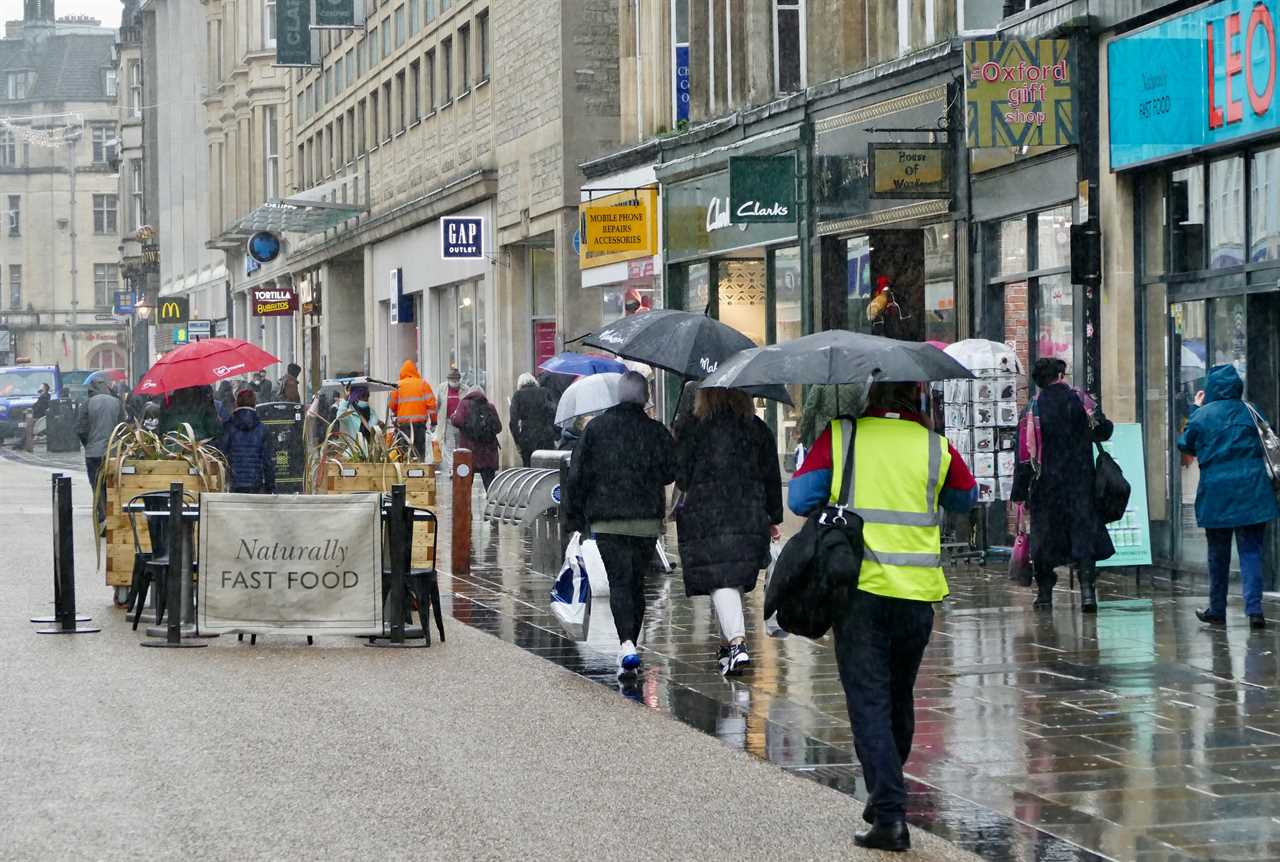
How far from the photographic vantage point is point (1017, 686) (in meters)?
11.5

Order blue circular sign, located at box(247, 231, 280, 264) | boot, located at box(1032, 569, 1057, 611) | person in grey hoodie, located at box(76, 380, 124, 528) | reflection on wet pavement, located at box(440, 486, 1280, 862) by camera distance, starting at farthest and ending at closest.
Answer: blue circular sign, located at box(247, 231, 280, 264) < person in grey hoodie, located at box(76, 380, 124, 528) < boot, located at box(1032, 569, 1057, 611) < reflection on wet pavement, located at box(440, 486, 1280, 862)

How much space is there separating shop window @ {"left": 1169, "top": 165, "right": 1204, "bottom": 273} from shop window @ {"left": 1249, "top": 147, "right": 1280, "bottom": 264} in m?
0.86

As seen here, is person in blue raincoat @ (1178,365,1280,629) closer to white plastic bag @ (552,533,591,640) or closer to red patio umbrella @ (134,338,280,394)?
white plastic bag @ (552,533,591,640)

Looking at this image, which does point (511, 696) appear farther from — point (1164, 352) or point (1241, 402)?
point (1164, 352)

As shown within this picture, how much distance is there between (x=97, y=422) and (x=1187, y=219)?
1395 centimetres

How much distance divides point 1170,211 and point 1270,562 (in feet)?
9.90

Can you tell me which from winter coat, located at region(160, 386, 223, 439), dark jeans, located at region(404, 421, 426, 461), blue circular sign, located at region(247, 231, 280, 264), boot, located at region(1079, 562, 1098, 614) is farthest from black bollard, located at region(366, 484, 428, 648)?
blue circular sign, located at region(247, 231, 280, 264)

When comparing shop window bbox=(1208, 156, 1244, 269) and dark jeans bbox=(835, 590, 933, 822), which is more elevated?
shop window bbox=(1208, 156, 1244, 269)

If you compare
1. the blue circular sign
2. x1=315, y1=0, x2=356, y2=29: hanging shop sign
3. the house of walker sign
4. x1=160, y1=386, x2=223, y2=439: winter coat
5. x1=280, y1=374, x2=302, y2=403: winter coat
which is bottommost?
the house of walker sign

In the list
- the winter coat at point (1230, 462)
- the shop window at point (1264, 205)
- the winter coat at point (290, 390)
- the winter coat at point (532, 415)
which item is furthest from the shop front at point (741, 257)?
the winter coat at point (1230, 462)

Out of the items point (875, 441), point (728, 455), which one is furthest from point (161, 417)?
point (875, 441)

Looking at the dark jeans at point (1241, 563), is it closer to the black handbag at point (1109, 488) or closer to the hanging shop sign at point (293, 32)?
the black handbag at point (1109, 488)

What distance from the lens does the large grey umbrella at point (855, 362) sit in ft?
26.0

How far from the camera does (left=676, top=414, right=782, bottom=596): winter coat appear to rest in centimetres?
1202
